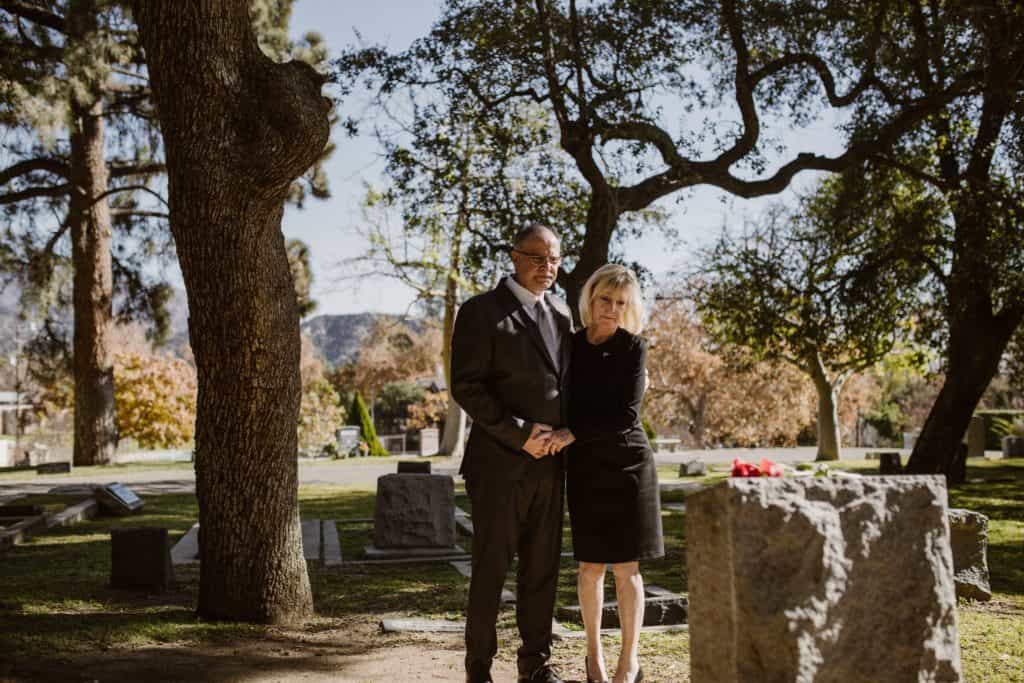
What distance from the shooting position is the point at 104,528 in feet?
40.3

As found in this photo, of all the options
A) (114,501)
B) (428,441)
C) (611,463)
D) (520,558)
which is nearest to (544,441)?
(611,463)

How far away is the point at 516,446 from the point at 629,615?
1.00m

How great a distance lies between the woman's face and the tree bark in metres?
21.9

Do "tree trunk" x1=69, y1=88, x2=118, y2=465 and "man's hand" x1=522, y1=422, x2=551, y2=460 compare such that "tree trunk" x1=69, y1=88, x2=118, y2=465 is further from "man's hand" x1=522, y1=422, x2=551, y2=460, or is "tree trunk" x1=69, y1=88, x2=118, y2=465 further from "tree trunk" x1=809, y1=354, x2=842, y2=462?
"man's hand" x1=522, y1=422, x2=551, y2=460

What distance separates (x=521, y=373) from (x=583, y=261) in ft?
23.8

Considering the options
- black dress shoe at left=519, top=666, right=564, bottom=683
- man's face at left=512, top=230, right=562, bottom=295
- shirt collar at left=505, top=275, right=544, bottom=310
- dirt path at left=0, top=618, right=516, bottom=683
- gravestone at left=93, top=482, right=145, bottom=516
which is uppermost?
man's face at left=512, top=230, right=562, bottom=295

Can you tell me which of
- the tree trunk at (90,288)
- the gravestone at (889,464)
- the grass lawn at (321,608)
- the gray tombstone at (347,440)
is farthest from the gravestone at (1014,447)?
the tree trunk at (90,288)

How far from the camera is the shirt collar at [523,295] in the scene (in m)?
4.80

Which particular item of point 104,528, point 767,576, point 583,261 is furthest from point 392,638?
point 104,528

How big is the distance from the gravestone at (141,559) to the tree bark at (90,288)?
17.7 metres

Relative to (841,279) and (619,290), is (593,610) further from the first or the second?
(841,279)

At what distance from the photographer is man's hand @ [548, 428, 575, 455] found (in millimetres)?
4570

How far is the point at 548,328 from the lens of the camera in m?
4.79

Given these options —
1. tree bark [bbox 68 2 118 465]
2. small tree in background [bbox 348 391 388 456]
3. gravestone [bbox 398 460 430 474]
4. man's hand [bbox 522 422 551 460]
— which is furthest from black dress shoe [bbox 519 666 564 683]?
small tree in background [bbox 348 391 388 456]
